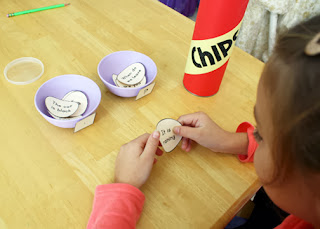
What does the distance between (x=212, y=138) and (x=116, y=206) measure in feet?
0.87

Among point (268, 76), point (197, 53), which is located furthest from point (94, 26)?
point (268, 76)

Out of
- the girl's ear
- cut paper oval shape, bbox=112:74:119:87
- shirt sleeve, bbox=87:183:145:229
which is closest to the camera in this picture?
the girl's ear

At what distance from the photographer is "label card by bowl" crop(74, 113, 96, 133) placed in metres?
0.58

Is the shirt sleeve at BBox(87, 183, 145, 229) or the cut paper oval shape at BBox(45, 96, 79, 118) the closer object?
the shirt sleeve at BBox(87, 183, 145, 229)

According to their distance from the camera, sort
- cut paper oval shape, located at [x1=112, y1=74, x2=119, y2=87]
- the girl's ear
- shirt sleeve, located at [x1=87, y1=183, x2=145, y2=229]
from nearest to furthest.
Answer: the girl's ear, shirt sleeve, located at [x1=87, y1=183, x2=145, y2=229], cut paper oval shape, located at [x1=112, y1=74, x2=119, y2=87]

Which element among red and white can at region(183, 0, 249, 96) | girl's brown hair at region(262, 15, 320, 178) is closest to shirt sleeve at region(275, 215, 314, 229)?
girl's brown hair at region(262, 15, 320, 178)

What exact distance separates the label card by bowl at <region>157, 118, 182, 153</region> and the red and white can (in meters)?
0.16

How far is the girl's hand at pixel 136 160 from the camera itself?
51 centimetres

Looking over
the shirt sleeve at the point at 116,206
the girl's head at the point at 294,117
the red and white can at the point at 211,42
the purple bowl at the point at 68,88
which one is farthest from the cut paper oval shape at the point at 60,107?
the girl's head at the point at 294,117

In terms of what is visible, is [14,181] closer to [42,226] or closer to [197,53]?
[42,226]

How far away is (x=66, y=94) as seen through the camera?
2.18 feet

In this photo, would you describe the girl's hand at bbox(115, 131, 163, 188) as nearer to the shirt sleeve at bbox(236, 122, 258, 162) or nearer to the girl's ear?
the shirt sleeve at bbox(236, 122, 258, 162)

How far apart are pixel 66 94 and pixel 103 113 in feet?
0.38


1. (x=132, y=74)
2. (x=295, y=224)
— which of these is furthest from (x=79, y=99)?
(x=295, y=224)
